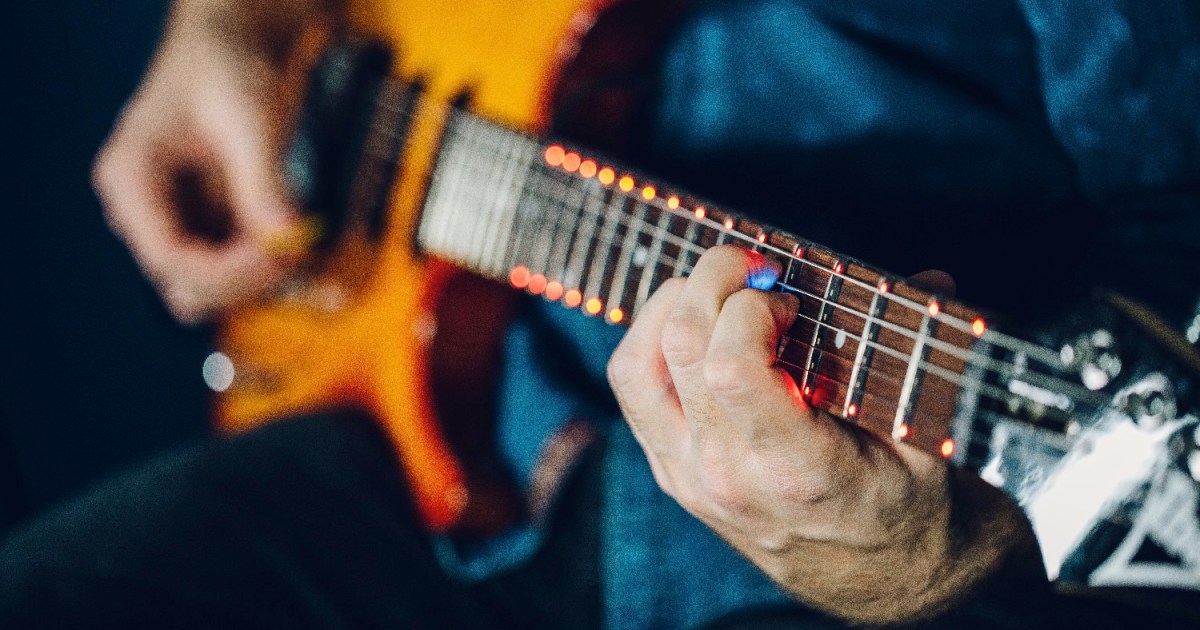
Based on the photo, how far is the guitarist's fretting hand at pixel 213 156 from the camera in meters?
0.93

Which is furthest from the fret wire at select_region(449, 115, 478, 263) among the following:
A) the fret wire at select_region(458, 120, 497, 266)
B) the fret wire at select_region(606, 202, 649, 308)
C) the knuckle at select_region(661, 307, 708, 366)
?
the knuckle at select_region(661, 307, 708, 366)

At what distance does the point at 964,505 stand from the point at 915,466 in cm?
6

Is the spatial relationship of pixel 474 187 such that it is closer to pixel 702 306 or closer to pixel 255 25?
pixel 702 306

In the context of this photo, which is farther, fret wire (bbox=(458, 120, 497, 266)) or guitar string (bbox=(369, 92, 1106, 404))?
fret wire (bbox=(458, 120, 497, 266))

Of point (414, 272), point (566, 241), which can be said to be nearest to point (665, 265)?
point (566, 241)

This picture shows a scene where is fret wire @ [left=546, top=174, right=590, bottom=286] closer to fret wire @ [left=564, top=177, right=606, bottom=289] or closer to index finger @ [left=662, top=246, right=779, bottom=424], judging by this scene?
fret wire @ [left=564, top=177, right=606, bottom=289]

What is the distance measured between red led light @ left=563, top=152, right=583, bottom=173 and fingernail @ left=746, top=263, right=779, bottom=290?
0.21 m

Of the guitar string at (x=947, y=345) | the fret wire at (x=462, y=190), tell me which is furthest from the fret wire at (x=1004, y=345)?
the fret wire at (x=462, y=190)

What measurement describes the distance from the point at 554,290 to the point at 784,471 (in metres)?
0.27

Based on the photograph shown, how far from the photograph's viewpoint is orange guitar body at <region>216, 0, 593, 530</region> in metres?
0.80

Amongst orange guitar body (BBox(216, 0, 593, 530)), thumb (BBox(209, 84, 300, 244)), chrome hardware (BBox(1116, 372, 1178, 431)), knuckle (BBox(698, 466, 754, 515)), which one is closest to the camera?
chrome hardware (BBox(1116, 372, 1178, 431))

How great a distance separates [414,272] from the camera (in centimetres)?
85

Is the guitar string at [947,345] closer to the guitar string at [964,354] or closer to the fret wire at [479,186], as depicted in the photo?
the guitar string at [964,354]

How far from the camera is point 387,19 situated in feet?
3.00
